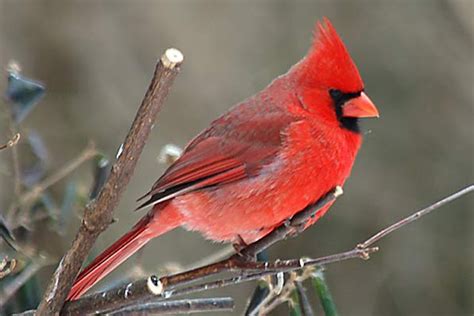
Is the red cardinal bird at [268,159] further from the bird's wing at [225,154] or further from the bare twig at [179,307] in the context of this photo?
the bare twig at [179,307]

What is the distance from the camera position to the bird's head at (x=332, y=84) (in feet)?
5.50

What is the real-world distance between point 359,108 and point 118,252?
581mm

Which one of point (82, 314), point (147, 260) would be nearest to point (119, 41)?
point (147, 260)

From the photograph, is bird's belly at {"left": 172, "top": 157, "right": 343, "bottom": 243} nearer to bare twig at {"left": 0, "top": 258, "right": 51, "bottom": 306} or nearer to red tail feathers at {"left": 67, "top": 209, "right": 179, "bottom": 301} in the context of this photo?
red tail feathers at {"left": 67, "top": 209, "right": 179, "bottom": 301}

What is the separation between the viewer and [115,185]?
1135 millimetres

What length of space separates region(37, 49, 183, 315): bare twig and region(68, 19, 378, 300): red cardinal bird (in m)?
0.25

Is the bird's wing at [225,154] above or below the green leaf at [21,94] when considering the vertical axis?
below

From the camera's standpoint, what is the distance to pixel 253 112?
5.73 feet

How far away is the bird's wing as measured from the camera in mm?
1602

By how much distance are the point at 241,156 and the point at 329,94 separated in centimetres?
23

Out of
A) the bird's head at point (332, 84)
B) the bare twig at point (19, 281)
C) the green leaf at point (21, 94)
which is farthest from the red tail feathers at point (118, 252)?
the bird's head at point (332, 84)

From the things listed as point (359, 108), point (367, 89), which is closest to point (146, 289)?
point (359, 108)

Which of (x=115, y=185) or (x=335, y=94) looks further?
(x=335, y=94)

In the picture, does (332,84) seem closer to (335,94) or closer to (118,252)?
(335,94)
